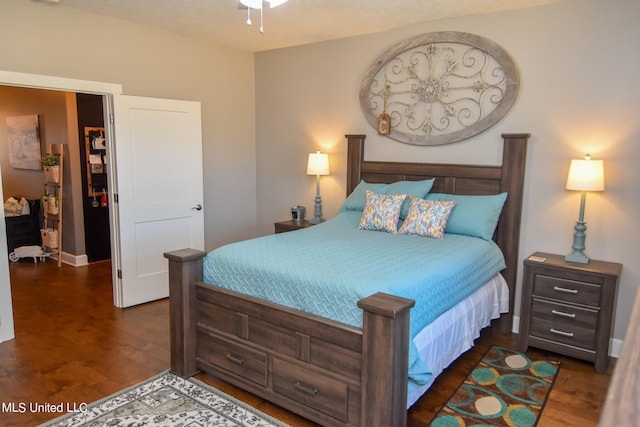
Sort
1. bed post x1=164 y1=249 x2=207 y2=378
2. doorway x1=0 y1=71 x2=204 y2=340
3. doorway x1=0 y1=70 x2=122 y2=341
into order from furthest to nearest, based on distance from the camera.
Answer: doorway x1=0 y1=71 x2=204 y2=340
doorway x1=0 y1=70 x2=122 y2=341
bed post x1=164 y1=249 x2=207 y2=378

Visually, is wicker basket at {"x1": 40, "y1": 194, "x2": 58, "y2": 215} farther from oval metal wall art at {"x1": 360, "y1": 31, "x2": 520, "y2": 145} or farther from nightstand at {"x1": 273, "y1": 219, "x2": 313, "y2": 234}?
oval metal wall art at {"x1": 360, "y1": 31, "x2": 520, "y2": 145}

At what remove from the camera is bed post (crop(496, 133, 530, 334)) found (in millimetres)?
3498

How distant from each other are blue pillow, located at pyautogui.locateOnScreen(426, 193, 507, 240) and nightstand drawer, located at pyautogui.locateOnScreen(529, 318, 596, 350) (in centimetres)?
69

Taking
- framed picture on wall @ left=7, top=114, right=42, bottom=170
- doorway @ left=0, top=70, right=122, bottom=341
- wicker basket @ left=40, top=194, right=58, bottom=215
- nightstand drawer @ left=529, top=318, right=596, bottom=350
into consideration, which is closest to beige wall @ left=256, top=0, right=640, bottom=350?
nightstand drawer @ left=529, top=318, right=596, bottom=350

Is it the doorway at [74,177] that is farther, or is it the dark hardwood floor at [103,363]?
the doorway at [74,177]

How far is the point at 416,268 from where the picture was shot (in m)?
2.53

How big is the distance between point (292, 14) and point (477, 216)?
Answer: 2.18 metres

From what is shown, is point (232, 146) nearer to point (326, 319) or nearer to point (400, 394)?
point (326, 319)

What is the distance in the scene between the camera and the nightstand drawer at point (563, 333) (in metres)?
3.00

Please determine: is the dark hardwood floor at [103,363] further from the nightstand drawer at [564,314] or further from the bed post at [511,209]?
the bed post at [511,209]

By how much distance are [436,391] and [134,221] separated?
2900mm

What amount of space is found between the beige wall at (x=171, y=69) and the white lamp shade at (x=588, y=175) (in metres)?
3.42

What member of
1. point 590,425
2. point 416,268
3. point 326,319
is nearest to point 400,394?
point 326,319

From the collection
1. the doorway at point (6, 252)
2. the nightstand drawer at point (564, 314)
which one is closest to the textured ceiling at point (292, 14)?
the doorway at point (6, 252)
